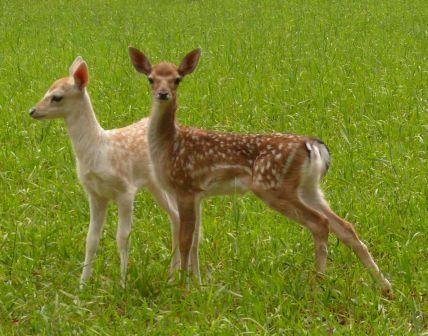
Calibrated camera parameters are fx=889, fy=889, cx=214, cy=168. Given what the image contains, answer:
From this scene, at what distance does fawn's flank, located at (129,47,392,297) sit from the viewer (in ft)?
19.9

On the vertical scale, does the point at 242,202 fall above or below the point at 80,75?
below

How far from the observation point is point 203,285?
602 centimetres

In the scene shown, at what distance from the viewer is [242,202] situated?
7863mm

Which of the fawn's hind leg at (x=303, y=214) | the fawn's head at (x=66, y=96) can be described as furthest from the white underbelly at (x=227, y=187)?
the fawn's head at (x=66, y=96)

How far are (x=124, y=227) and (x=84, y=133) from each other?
77cm

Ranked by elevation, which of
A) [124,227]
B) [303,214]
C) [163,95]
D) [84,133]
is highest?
[163,95]

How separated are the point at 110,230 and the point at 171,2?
20515 millimetres

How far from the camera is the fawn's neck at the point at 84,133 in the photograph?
21.6 feet

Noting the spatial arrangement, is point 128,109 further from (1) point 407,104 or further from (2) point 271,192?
(2) point 271,192

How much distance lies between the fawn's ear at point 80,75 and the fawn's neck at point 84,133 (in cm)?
9

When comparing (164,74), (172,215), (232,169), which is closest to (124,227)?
(172,215)

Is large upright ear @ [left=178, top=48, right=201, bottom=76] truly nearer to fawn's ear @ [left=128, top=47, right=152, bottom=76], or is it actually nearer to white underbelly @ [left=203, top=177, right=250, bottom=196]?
fawn's ear @ [left=128, top=47, right=152, bottom=76]

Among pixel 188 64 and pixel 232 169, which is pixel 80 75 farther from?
pixel 232 169

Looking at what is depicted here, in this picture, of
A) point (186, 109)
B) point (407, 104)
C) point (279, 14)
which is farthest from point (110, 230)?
point (279, 14)
